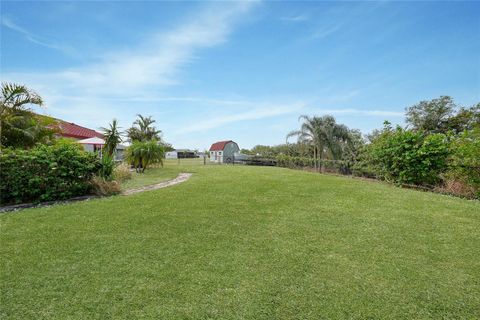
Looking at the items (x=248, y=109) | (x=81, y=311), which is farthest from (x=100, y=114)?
(x=81, y=311)

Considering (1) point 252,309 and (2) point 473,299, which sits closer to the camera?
(1) point 252,309

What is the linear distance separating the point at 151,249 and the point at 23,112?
978 centimetres

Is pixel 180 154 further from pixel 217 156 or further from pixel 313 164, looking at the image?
pixel 313 164

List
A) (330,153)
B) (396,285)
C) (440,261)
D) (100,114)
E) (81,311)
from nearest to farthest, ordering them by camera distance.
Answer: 1. (81,311)
2. (396,285)
3. (440,261)
4. (100,114)
5. (330,153)

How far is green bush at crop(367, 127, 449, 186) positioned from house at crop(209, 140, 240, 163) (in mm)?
20972

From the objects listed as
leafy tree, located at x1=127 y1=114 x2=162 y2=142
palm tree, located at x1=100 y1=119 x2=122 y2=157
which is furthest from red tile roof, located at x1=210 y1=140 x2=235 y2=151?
palm tree, located at x1=100 y1=119 x2=122 y2=157

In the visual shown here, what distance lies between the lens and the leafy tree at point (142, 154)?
49.9 feet

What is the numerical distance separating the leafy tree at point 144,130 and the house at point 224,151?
25.7 ft

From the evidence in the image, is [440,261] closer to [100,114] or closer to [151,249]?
[151,249]

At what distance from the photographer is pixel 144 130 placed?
27391 millimetres

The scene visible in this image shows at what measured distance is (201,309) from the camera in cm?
213

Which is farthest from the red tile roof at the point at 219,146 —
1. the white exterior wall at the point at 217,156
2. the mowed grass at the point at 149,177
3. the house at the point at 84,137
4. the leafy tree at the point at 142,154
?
the leafy tree at the point at 142,154

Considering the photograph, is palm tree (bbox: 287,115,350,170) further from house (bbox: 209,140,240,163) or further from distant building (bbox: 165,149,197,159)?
distant building (bbox: 165,149,197,159)

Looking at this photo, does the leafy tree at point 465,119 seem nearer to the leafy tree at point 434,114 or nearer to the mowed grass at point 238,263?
the leafy tree at point 434,114
